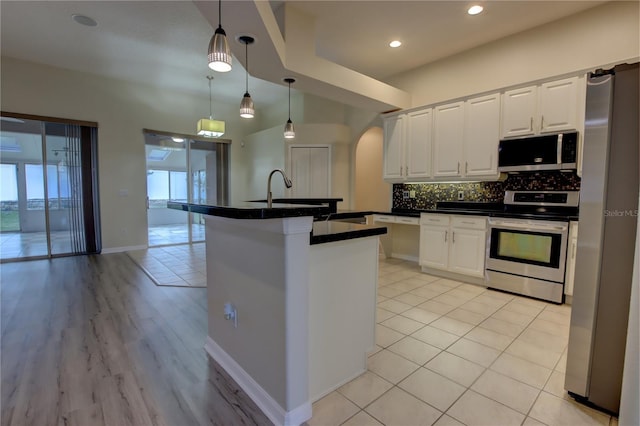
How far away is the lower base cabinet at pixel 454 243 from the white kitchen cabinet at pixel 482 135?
2.28ft

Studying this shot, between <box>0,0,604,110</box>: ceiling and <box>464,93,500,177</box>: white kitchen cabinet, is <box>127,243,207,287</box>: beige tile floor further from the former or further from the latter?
<box>464,93,500,177</box>: white kitchen cabinet

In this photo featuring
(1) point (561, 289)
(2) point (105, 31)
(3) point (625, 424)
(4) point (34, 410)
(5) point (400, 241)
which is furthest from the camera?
(5) point (400, 241)

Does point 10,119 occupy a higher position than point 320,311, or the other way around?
point 10,119

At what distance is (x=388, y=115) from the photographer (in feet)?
16.1

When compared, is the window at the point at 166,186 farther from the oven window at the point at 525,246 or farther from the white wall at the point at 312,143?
the oven window at the point at 525,246

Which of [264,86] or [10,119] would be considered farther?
[264,86]

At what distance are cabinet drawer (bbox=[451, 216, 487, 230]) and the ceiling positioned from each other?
2.04 metres

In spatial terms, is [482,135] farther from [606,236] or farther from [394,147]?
[606,236]

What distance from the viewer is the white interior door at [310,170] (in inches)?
235

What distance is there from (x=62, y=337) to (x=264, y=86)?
201 inches

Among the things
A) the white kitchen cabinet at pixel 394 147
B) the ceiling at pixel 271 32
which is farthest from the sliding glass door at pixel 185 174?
the white kitchen cabinet at pixel 394 147

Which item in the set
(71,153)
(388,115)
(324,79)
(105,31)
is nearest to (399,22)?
(324,79)

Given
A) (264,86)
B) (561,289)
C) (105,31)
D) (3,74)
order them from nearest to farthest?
(561,289), (105,31), (3,74), (264,86)

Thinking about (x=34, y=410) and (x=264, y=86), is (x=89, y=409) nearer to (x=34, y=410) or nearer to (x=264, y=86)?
(x=34, y=410)
